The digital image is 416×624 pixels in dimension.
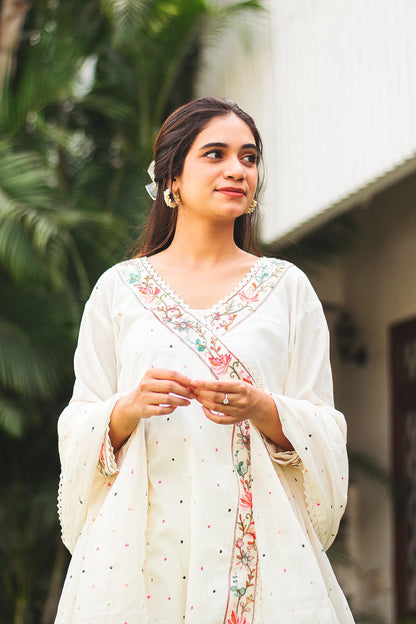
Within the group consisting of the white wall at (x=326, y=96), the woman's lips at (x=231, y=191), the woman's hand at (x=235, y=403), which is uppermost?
the white wall at (x=326, y=96)

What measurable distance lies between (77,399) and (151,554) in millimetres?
413

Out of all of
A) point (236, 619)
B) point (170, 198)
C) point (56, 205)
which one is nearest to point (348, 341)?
point (56, 205)

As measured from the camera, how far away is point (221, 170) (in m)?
2.24

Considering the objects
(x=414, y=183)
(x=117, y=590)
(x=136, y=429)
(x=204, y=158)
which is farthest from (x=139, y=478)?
(x=414, y=183)

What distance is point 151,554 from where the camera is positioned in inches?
81.7

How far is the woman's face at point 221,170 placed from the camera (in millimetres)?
2240

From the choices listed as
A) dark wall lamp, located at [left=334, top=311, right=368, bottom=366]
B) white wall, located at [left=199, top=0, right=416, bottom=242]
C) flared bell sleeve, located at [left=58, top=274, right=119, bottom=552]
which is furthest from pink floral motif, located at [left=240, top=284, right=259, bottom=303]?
dark wall lamp, located at [left=334, top=311, right=368, bottom=366]

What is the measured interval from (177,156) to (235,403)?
0.74 metres

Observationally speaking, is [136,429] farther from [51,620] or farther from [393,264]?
[393,264]

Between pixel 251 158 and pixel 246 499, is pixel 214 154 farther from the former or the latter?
pixel 246 499

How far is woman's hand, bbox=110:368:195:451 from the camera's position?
76.0 inches

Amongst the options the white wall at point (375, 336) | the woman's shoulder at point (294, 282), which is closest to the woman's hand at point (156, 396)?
the woman's shoulder at point (294, 282)

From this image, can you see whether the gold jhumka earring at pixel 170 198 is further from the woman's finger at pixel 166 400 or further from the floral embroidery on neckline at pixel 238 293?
the woman's finger at pixel 166 400

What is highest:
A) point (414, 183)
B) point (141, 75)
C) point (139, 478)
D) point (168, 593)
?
point (141, 75)
